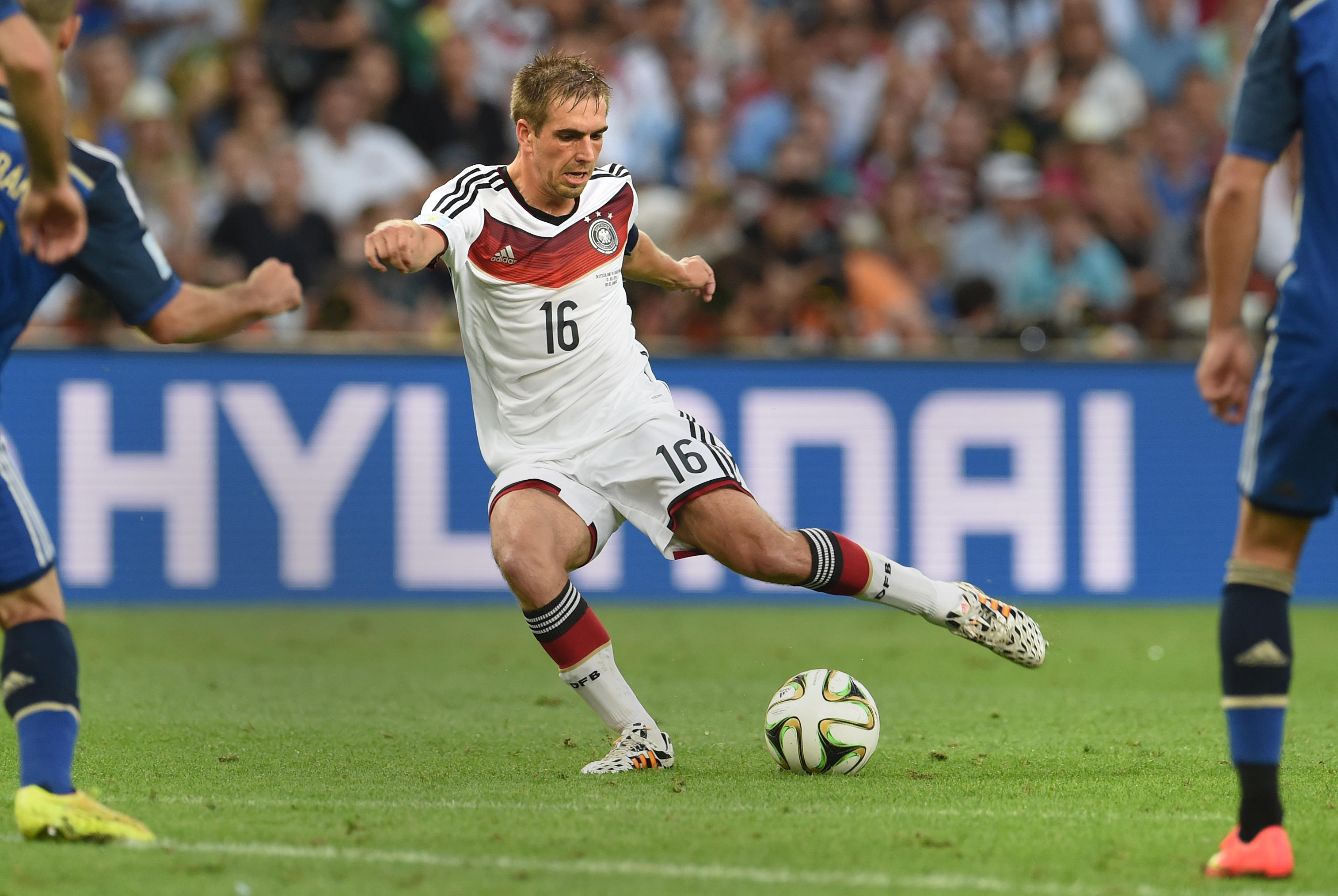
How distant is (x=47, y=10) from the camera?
4.08m

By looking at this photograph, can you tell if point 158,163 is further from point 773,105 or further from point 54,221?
point 54,221

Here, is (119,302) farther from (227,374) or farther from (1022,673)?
(227,374)

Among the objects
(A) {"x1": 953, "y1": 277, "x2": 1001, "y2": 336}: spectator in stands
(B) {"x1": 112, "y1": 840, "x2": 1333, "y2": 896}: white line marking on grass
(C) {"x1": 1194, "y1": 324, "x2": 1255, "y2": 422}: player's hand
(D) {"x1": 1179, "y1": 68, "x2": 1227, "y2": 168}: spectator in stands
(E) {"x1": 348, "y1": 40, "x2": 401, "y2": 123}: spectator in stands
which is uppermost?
(E) {"x1": 348, "y1": 40, "x2": 401, "y2": 123}: spectator in stands

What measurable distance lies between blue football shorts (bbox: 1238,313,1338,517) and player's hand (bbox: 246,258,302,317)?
246 cm

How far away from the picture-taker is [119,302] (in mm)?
4492

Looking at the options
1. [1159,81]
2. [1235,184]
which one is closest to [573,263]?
[1235,184]

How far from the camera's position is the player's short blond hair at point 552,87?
5980mm

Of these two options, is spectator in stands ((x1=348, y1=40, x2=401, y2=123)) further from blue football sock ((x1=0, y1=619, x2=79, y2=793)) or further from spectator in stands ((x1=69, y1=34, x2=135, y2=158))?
blue football sock ((x1=0, y1=619, x2=79, y2=793))

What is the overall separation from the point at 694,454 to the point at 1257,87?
262cm

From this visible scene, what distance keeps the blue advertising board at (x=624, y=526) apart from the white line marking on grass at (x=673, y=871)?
6613mm

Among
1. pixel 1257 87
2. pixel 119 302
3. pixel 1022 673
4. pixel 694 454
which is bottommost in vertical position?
pixel 1022 673

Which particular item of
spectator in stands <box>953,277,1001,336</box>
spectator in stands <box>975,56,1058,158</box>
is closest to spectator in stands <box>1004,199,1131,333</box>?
spectator in stands <box>953,277,1001,336</box>

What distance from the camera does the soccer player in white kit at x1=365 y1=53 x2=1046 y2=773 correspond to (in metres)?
5.95

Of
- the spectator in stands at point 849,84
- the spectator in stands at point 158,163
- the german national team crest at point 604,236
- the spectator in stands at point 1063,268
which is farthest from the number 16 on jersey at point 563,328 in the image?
the spectator in stands at point 849,84
